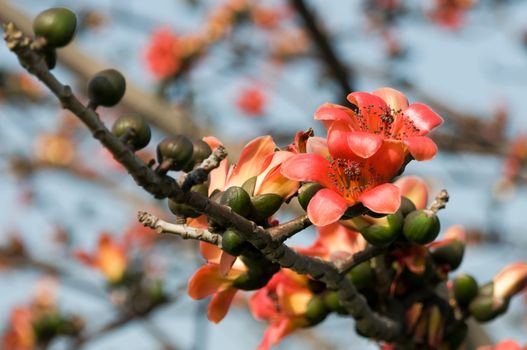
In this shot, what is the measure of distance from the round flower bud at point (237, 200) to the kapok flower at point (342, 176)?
6cm

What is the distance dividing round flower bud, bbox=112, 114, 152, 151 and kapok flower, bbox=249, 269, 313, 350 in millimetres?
405

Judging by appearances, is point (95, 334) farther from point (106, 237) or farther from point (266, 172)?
point (266, 172)

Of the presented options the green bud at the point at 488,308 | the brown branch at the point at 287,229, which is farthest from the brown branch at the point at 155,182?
the green bud at the point at 488,308

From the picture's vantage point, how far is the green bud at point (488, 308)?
4.10ft

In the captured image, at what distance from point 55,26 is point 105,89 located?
0.30ft

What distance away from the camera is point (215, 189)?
104 cm

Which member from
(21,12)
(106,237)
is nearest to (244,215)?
(106,237)

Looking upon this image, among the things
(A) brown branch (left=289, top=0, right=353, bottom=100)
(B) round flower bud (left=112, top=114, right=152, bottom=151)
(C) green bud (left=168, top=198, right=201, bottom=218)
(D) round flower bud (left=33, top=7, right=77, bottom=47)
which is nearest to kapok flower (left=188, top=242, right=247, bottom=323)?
(C) green bud (left=168, top=198, right=201, bottom=218)

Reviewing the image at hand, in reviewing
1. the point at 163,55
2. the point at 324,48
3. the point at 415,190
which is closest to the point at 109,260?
the point at 324,48

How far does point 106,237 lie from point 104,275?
5.0 inches

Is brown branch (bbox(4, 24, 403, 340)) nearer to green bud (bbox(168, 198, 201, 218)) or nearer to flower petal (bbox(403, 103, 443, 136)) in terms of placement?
green bud (bbox(168, 198, 201, 218))

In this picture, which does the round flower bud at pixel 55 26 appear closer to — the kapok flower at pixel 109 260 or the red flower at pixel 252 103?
the kapok flower at pixel 109 260

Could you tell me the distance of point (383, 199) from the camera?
0.93 meters

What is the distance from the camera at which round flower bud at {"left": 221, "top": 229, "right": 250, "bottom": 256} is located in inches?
36.2
